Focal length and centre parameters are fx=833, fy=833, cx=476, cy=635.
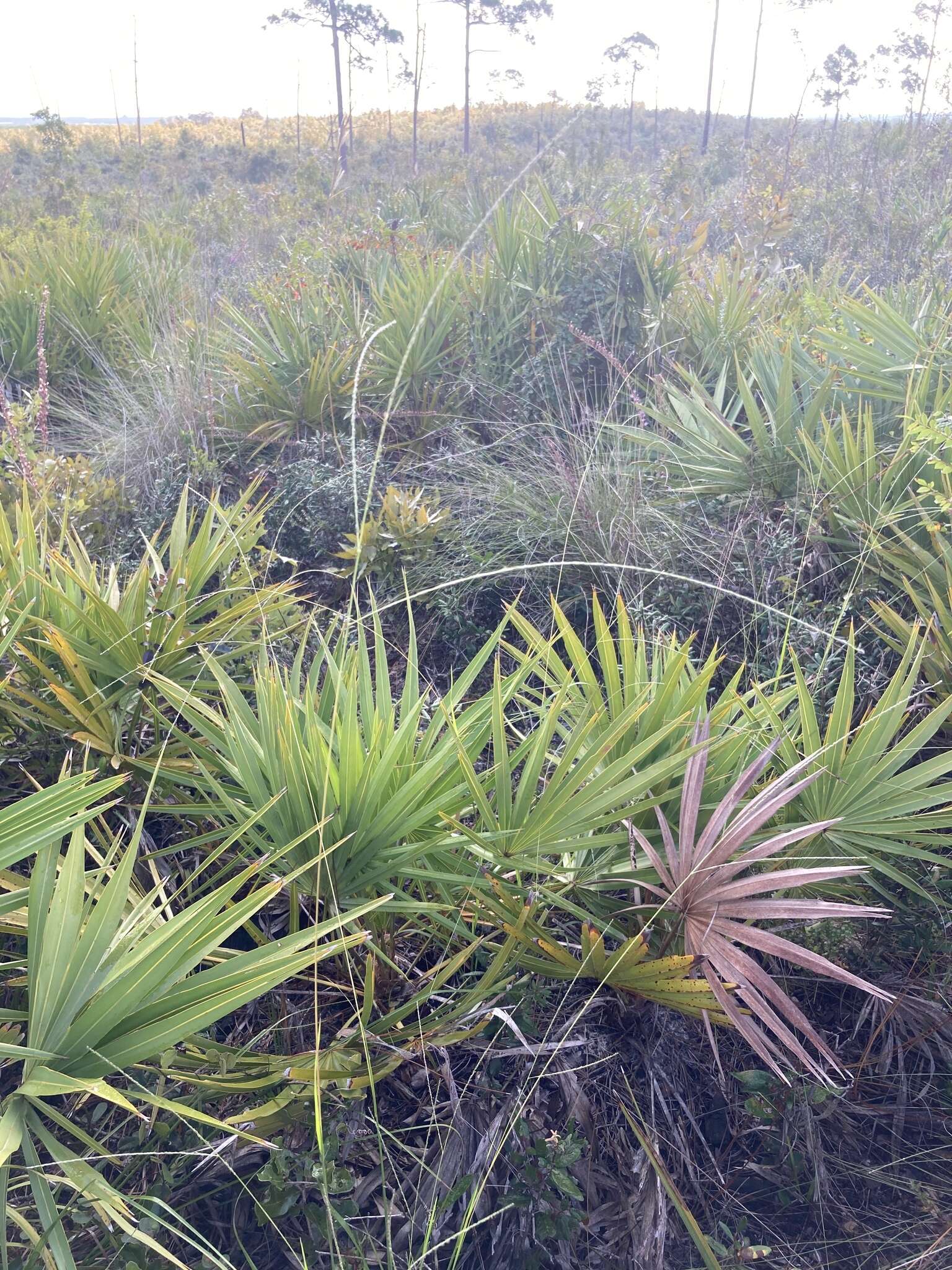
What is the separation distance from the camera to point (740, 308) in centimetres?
373

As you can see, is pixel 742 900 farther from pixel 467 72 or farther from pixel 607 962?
pixel 467 72

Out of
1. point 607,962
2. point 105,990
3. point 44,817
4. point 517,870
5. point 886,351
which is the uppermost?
point 886,351

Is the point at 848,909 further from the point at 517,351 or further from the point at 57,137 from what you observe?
the point at 57,137

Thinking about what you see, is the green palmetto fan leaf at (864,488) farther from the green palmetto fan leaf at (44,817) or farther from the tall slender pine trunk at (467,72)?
the tall slender pine trunk at (467,72)

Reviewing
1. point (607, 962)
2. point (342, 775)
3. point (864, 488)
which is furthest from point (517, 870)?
point (864, 488)

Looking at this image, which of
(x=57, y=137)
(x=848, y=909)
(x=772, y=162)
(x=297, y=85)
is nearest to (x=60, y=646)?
(x=848, y=909)

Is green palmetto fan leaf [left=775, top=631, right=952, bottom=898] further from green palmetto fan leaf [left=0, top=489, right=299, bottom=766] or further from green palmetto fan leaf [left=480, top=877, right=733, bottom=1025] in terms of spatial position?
green palmetto fan leaf [left=0, top=489, right=299, bottom=766]

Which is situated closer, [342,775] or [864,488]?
[342,775]

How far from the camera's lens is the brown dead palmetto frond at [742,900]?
114cm

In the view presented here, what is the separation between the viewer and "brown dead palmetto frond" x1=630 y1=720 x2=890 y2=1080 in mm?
1138

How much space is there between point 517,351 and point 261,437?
1.34 metres

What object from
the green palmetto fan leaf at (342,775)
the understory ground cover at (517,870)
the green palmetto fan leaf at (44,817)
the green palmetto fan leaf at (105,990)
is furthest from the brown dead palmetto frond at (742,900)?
the green palmetto fan leaf at (44,817)

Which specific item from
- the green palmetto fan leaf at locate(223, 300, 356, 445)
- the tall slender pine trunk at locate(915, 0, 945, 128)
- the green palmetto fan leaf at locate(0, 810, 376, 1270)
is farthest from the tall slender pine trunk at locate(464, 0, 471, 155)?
the green palmetto fan leaf at locate(0, 810, 376, 1270)

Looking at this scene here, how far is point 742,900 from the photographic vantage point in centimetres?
127
